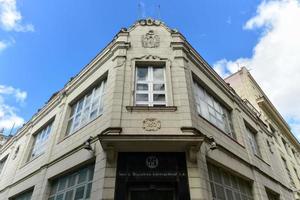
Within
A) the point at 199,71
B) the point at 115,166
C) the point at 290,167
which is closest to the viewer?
the point at 115,166

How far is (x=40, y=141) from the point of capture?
13.9m

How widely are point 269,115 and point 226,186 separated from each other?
15493 mm

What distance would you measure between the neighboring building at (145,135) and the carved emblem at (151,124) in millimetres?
33

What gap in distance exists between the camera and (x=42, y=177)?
33.8ft

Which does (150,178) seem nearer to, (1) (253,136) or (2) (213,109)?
(2) (213,109)

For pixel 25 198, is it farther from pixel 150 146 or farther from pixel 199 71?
pixel 199 71

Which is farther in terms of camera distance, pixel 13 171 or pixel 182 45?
pixel 13 171

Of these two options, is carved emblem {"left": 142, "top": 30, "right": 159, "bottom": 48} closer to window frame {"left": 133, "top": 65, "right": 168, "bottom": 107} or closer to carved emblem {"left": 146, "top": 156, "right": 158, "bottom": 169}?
window frame {"left": 133, "top": 65, "right": 168, "bottom": 107}

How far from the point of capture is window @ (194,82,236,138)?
10.6 meters

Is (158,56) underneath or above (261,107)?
underneath

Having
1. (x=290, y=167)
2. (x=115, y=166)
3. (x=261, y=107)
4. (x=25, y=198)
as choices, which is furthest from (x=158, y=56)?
(x=290, y=167)

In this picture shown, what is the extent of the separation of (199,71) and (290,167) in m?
14.1

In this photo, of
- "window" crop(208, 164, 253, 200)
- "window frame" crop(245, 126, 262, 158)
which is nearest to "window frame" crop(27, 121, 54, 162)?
"window" crop(208, 164, 253, 200)

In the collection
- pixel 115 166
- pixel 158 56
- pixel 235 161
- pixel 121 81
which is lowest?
pixel 115 166
